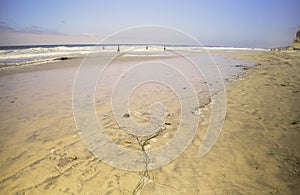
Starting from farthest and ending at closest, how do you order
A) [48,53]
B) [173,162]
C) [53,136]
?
[48,53] < [53,136] < [173,162]

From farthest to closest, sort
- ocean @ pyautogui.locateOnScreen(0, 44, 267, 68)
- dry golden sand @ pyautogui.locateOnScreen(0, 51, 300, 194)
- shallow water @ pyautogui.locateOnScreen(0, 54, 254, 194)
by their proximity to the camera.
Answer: ocean @ pyautogui.locateOnScreen(0, 44, 267, 68) → shallow water @ pyautogui.locateOnScreen(0, 54, 254, 194) → dry golden sand @ pyautogui.locateOnScreen(0, 51, 300, 194)

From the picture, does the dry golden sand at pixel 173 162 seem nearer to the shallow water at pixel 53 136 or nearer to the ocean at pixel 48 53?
the shallow water at pixel 53 136

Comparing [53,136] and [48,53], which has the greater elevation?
[48,53]

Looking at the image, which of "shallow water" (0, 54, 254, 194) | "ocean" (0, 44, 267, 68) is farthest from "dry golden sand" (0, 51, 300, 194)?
"ocean" (0, 44, 267, 68)

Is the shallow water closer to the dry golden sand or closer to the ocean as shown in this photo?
the dry golden sand

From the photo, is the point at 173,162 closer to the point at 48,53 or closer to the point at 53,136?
the point at 53,136

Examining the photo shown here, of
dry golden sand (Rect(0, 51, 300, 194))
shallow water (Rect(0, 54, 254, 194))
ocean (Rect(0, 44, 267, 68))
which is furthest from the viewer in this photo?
ocean (Rect(0, 44, 267, 68))

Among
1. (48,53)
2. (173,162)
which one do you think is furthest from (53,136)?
(48,53)

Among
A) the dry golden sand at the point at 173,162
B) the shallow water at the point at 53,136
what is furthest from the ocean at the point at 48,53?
the dry golden sand at the point at 173,162

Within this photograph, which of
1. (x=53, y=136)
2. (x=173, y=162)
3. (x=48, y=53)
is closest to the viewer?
(x=173, y=162)

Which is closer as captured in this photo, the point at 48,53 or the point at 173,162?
the point at 173,162

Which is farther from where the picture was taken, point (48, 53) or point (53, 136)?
point (48, 53)

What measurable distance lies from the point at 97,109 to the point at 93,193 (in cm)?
Answer: 308

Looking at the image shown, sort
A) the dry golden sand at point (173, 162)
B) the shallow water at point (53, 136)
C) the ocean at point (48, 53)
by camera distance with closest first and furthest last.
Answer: the dry golden sand at point (173, 162) < the shallow water at point (53, 136) < the ocean at point (48, 53)
